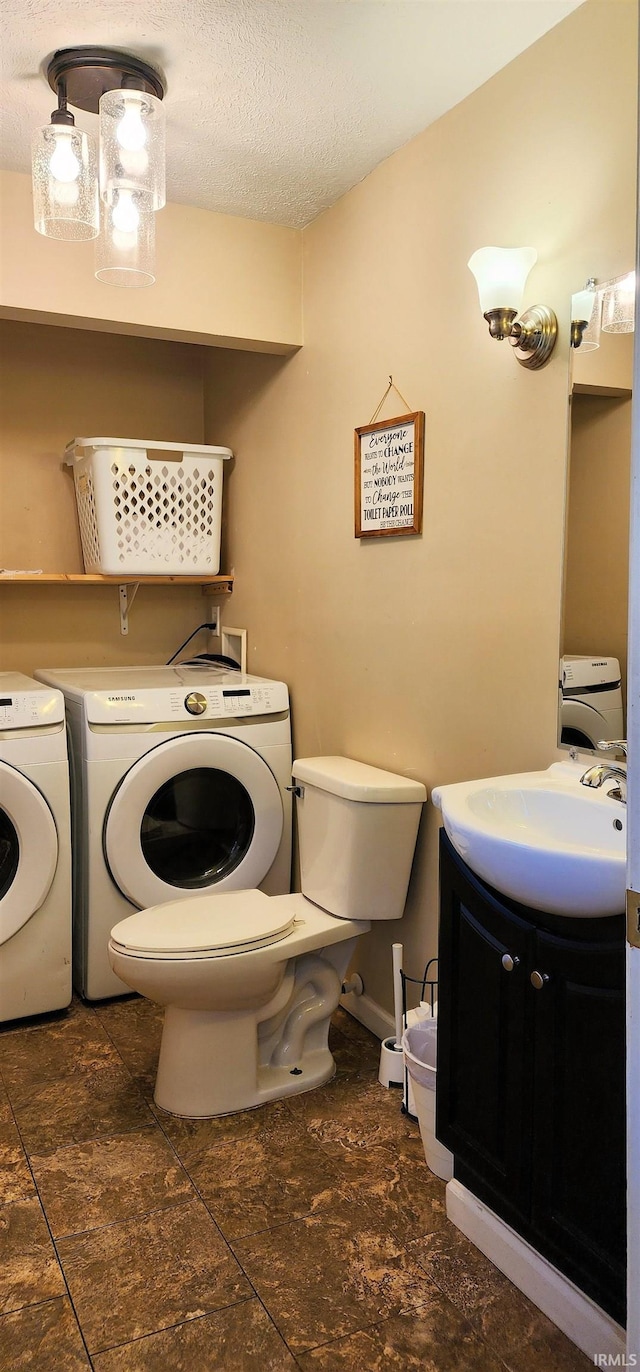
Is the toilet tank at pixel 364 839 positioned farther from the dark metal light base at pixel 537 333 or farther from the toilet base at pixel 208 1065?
the dark metal light base at pixel 537 333

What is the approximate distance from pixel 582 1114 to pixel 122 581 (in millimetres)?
2229

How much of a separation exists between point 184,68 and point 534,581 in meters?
1.30

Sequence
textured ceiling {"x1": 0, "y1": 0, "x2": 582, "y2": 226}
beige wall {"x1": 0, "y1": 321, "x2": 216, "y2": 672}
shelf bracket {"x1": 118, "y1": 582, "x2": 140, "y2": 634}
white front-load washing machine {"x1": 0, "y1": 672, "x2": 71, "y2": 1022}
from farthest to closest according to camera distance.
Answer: shelf bracket {"x1": 118, "y1": 582, "x2": 140, "y2": 634}, beige wall {"x1": 0, "y1": 321, "x2": 216, "y2": 672}, white front-load washing machine {"x1": 0, "y1": 672, "x2": 71, "y2": 1022}, textured ceiling {"x1": 0, "y1": 0, "x2": 582, "y2": 226}

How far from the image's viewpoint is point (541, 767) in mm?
1860

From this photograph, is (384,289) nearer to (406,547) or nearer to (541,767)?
(406,547)

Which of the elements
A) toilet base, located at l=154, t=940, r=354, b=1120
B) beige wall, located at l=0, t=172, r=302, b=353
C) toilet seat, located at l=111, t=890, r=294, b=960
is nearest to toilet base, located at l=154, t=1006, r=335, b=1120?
Result: toilet base, located at l=154, t=940, r=354, b=1120

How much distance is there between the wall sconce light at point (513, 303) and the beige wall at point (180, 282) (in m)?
1.09

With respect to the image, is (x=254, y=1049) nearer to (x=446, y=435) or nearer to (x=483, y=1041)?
(x=483, y=1041)

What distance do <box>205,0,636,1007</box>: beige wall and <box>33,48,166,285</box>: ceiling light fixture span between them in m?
0.66

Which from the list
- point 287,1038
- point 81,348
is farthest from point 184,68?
point 287,1038

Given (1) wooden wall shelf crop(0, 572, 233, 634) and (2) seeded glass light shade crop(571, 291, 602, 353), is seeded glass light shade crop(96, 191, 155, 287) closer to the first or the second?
(2) seeded glass light shade crop(571, 291, 602, 353)

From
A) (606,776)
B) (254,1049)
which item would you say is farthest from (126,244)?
(254,1049)

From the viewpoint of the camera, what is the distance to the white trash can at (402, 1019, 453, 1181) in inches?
74.3

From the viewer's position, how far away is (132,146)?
6.07ft
